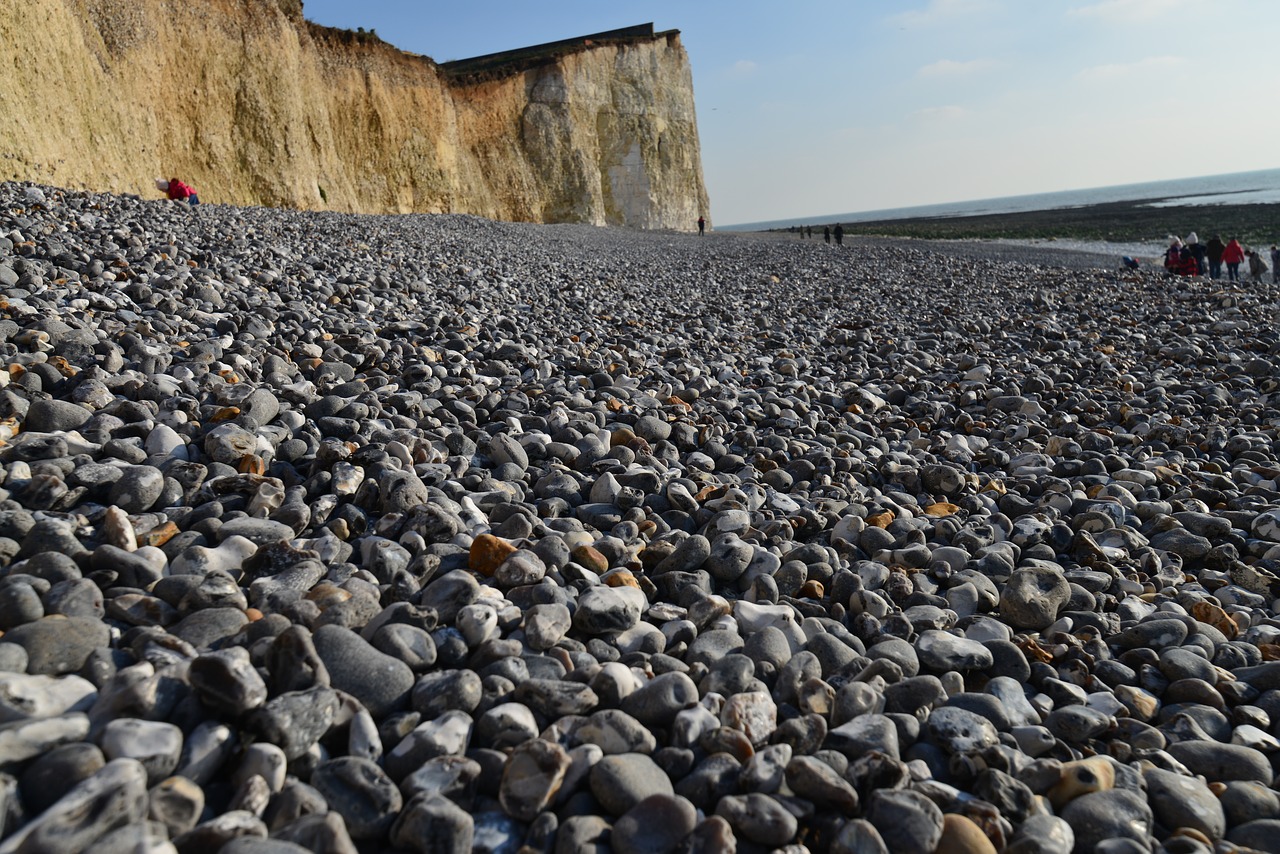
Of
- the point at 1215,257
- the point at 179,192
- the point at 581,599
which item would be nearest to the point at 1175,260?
the point at 1215,257

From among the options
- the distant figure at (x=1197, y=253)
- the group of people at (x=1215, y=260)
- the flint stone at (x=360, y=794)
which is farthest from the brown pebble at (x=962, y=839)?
the distant figure at (x=1197, y=253)

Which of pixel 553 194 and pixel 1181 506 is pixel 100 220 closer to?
pixel 1181 506

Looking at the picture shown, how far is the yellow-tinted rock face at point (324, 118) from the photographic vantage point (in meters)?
10.7

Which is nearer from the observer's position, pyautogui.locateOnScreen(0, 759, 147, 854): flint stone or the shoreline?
pyautogui.locateOnScreen(0, 759, 147, 854): flint stone

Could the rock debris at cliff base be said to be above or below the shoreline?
below

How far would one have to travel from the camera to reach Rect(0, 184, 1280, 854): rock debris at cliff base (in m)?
1.29

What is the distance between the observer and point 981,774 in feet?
4.78

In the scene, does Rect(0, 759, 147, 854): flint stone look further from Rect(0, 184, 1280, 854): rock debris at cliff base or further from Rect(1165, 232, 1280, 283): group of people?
Rect(1165, 232, 1280, 283): group of people

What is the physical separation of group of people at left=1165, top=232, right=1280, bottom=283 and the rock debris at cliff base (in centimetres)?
1271

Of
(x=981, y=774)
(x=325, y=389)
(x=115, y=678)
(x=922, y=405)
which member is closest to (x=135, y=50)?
(x=325, y=389)

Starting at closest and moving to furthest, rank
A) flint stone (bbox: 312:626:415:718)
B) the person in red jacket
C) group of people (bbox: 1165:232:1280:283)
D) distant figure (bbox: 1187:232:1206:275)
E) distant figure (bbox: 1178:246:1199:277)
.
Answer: flint stone (bbox: 312:626:415:718), the person in red jacket, group of people (bbox: 1165:232:1280:283), distant figure (bbox: 1178:246:1199:277), distant figure (bbox: 1187:232:1206:275)

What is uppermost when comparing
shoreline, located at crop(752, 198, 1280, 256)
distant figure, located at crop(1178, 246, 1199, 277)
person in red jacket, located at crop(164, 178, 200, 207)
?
person in red jacket, located at crop(164, 178, 200, 207)

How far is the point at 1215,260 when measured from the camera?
1473cm

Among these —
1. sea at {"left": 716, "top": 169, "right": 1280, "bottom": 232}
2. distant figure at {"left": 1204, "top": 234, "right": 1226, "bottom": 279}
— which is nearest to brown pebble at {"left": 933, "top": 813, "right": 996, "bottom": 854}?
distant figure at {"left": 1204, "top": 234, "right": 1226, "bottom": 279}
